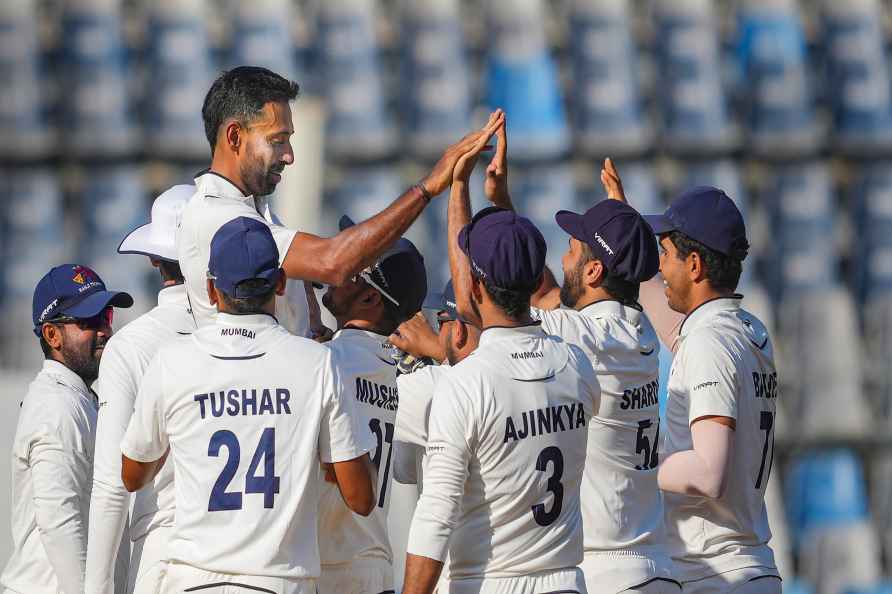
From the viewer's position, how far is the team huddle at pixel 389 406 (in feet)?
11.0

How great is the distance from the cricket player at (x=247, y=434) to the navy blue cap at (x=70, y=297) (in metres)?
1.36

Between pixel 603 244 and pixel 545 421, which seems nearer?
pixel 545 421

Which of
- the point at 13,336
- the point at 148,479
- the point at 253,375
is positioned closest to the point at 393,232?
the point at 253,375

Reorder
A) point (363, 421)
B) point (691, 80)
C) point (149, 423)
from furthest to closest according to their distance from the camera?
point (691, 80) < point (363, 421) < point (149, 423)

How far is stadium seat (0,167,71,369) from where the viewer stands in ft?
37.8

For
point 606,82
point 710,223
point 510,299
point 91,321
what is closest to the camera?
point 510,299

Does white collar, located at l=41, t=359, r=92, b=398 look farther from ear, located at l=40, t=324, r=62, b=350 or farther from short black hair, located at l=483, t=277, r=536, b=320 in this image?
short black hair, located at l=483, t=277, r=536, b=320

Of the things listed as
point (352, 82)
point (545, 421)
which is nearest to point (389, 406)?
point (545, 421)

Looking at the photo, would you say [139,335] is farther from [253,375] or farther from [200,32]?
[200,32]

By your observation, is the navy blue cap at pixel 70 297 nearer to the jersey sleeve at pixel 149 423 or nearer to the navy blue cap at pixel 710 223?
the jersey sleeve at pixel 149 423

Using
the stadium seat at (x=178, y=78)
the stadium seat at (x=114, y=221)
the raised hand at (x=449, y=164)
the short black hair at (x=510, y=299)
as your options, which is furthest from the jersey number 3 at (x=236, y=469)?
the stadium seat at (x=178, y=78)

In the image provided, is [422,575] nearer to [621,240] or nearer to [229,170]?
[621,240]

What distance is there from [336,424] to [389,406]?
49 cm

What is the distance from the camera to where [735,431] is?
4.12m
